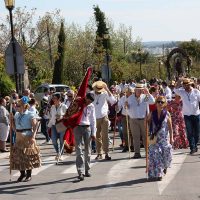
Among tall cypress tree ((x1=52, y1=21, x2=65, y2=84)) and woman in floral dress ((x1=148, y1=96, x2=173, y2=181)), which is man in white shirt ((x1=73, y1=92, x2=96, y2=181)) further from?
tall cypress tree ((x1=52, y1=21, x2=65, y2=84))

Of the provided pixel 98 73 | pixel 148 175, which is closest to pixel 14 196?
pixel 148 175

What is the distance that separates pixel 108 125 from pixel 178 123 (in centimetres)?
283

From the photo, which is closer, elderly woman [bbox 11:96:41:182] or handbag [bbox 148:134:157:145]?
handbag [bbox 148:134:157:145]

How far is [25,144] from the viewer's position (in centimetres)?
1248

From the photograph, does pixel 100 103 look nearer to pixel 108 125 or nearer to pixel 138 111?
pixel 108 125

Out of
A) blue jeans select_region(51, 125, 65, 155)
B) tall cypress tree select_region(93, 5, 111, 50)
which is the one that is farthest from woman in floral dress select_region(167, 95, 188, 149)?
tall cypress tree select_region(93, 5, 111, 50)

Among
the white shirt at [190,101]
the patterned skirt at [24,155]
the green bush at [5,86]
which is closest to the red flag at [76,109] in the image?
the patterned skirt at [24,155]

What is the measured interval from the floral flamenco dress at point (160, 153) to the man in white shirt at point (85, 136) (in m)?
1.32

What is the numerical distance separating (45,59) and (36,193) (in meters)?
46.2

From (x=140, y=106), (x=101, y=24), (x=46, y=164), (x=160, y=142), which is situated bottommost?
(x=46, y=164)

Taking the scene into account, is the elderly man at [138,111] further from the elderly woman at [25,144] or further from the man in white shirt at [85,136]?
the elderly woman at [25,144]

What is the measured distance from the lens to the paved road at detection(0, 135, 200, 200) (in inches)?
419

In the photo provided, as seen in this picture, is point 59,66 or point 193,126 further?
point 59,66

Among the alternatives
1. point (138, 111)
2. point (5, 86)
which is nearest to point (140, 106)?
point (138, 111)
